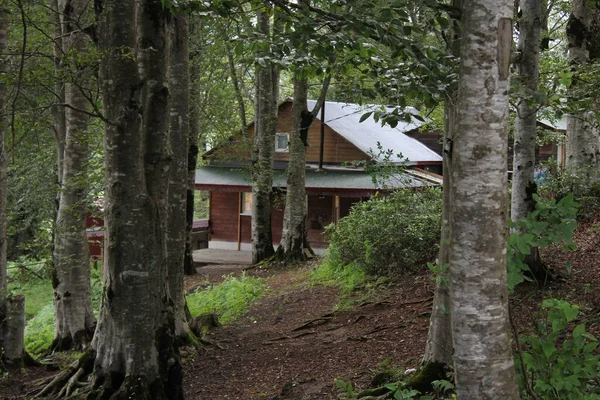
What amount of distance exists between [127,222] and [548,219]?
4248 millimetres

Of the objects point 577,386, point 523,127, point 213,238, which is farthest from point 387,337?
point 213,238

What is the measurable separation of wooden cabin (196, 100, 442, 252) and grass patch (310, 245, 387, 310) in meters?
8.48

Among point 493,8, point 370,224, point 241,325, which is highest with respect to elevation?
point 493,8

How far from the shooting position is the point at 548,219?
432 centimetres

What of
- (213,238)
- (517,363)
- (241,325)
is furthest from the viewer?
(213,238)

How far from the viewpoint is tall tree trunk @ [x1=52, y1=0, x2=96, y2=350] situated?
10281mm

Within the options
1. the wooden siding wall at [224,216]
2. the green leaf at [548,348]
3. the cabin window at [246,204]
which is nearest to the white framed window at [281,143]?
the cabin window at [246,204]

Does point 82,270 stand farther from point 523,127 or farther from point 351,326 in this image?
point 523,127

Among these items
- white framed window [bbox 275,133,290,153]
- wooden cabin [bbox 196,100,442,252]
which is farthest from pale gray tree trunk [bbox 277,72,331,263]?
white framed window [bbox 275,133,290,153]

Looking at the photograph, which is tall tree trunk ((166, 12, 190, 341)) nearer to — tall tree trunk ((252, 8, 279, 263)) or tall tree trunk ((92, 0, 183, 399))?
tall tree trunk ((92, 0, 183, 399))

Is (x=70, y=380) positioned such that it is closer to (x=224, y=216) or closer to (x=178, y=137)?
(x=178, y=137)

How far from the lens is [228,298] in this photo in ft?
50.5

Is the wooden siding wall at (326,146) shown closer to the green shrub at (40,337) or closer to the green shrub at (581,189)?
the green shrub at (40,337)

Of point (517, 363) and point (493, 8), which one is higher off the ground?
point (493, 8)
